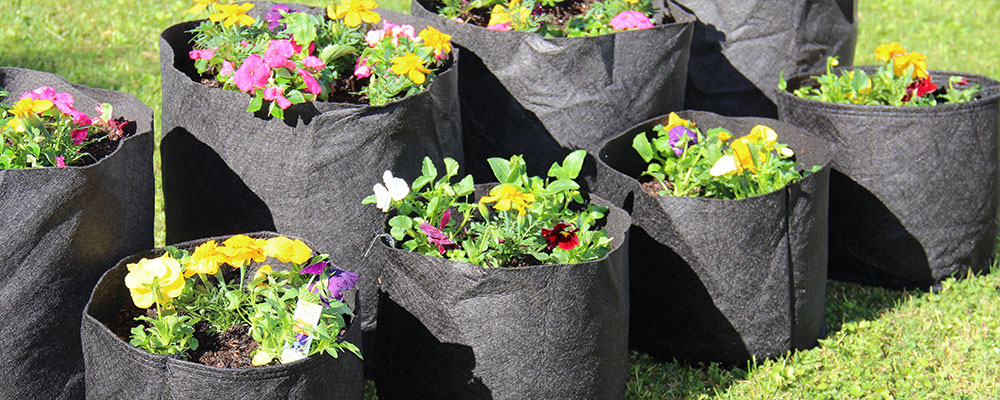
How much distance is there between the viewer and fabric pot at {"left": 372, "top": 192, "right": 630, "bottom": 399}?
1988 millimetres

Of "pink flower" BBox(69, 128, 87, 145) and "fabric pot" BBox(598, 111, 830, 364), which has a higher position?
"pink flower" BBox(69, 128, 87, 145)

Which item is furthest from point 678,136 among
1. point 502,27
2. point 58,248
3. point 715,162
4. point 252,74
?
point 58,248

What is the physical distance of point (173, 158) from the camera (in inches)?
95.5

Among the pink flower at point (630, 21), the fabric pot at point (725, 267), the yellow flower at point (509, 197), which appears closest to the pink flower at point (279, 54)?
the yellow flower at point (509, 197)

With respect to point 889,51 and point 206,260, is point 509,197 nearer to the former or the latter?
point 206,260

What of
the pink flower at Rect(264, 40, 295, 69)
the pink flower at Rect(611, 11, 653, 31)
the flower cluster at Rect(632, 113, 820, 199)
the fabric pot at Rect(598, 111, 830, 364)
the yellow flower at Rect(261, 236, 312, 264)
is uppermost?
the pink flower at Rect(264, 40, 295, 69)

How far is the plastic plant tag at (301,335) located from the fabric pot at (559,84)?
111 centimetres

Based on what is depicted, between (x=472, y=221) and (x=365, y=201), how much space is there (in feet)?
0.85

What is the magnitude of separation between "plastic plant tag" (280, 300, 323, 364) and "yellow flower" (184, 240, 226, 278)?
0.19m

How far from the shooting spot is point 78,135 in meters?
2.16

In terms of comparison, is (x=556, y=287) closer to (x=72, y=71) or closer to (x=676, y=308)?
(x=676, y=308)

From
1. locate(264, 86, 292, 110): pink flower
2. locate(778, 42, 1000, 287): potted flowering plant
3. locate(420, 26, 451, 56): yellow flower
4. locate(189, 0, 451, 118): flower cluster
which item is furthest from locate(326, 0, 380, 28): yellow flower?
locate(778, 42, 1000, 287): potted flowering plant

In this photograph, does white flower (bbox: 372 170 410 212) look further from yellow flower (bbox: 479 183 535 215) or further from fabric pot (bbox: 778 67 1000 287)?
fabric pot (bbox: 778 67 1000 287)

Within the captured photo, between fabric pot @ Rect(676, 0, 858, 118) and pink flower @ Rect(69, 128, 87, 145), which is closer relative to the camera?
pink flower @ Rect(69, 128, 87, 145)
